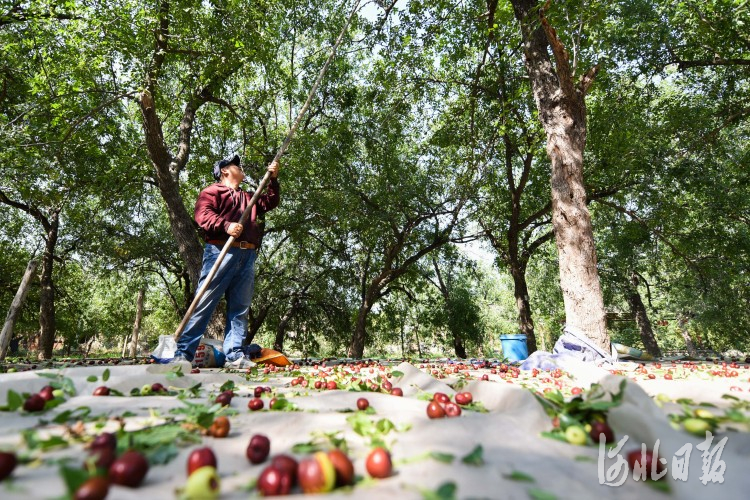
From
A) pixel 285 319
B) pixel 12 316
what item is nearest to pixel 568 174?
pixel 12 316

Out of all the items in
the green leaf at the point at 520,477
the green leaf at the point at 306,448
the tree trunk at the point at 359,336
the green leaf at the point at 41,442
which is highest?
the green leaf at the point at 41,442

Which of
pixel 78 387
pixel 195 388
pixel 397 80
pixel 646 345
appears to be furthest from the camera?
pixel 646 345

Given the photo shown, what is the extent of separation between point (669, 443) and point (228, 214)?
4.97m

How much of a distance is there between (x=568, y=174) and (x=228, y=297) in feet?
16.4

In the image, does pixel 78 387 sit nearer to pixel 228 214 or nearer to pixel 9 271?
pixel 228 214

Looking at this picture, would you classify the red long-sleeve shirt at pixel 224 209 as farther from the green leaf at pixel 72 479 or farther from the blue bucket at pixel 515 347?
the blue bucket at pixel 515 347

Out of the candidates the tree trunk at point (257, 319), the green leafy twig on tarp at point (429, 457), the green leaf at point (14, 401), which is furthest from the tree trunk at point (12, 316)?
the tree trunk at point (257, 319)

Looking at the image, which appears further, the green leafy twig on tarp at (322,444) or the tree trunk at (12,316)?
the tree trunk at (12,316)

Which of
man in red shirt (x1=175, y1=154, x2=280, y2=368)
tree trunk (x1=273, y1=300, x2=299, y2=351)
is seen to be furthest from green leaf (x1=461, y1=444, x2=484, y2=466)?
tree trunk (x1=273, y1=300, x2=299, y2=351)

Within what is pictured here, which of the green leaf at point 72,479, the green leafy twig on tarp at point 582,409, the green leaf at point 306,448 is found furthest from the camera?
the green leafy twig on tarp at point 582,409

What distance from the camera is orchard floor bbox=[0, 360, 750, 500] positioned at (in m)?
1.07

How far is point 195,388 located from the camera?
2516 millimetres

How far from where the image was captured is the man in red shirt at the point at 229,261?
4672 mm

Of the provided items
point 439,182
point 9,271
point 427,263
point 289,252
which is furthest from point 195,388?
point 9,271
